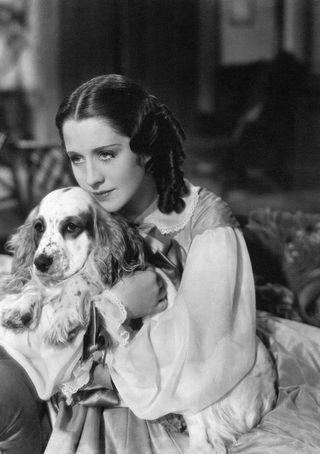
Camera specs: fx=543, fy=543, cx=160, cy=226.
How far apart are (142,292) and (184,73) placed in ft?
1.93

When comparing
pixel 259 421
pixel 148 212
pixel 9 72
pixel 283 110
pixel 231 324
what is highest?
pixel 9 72

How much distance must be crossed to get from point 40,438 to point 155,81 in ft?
2.80

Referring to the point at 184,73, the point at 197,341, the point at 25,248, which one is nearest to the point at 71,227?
the point at 25,248

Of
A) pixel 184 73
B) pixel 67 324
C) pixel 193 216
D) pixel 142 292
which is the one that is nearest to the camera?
pixel 67 324

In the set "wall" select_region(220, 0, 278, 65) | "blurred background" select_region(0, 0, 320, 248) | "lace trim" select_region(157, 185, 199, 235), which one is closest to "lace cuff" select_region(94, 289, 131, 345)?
"lace trim" select_region(157, 185, 199, 235)

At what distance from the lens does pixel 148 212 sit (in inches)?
49.0

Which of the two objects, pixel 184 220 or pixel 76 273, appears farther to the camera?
pixel 184 220

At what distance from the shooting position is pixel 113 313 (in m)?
1.08

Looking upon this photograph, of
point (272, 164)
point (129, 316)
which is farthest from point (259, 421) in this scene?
point (272, 164)

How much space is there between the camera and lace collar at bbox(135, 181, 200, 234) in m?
1.23

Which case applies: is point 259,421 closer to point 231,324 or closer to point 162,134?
point 231,324

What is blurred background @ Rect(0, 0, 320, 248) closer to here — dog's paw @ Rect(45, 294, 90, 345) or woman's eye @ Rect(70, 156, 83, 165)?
woman's eye @ Rect(70, 156, 83, 165)

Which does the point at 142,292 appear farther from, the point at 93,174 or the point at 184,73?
the point at 184,73

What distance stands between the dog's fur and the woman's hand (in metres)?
0.02
